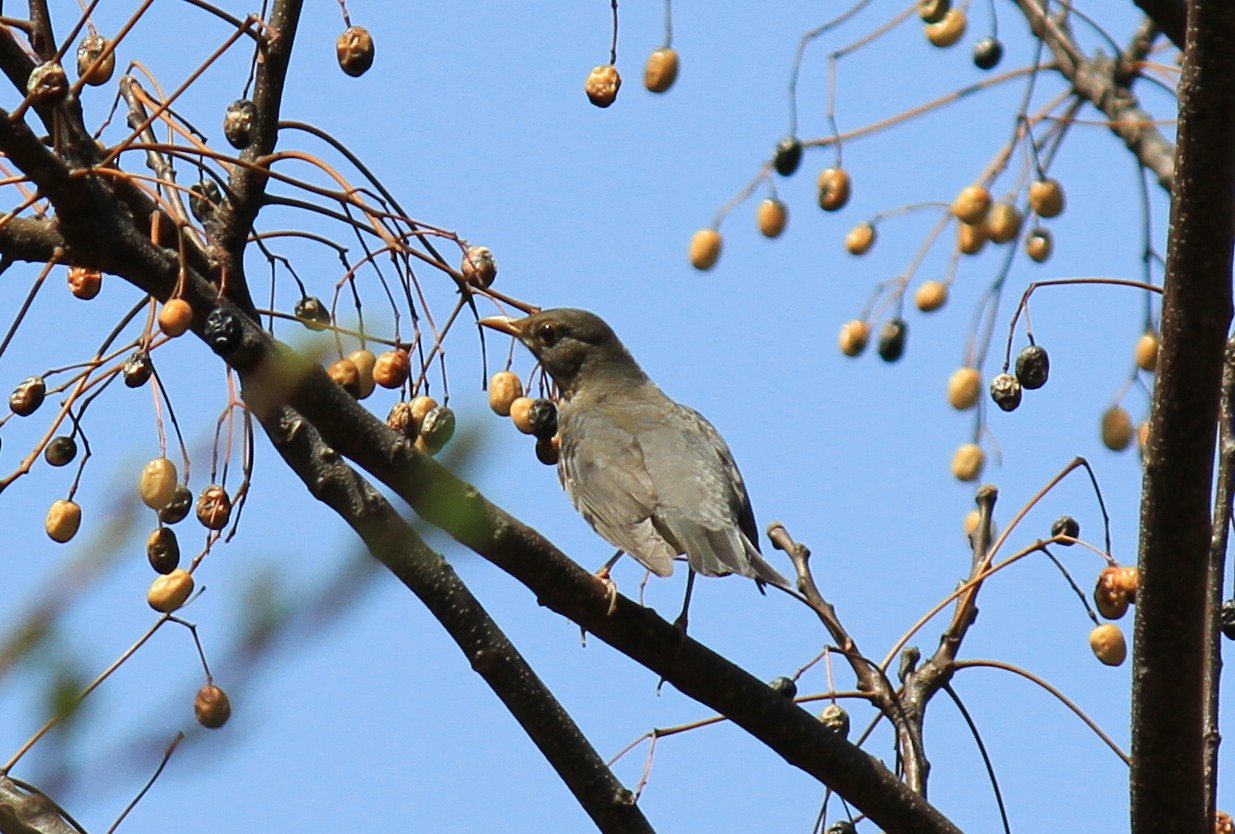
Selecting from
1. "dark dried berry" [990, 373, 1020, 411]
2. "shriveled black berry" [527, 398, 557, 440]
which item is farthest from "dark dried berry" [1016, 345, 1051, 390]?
"shriveled black berry" [527, 398, 557, 440]

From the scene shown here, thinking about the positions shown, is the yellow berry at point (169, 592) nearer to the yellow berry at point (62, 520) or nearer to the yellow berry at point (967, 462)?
the yellow berry at point (62, 520)

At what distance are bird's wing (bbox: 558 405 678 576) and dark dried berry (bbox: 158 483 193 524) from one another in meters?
1.49

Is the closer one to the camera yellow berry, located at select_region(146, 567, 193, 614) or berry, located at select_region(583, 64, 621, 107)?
yellow berry, located at select_region(146, 567, 193, 614)

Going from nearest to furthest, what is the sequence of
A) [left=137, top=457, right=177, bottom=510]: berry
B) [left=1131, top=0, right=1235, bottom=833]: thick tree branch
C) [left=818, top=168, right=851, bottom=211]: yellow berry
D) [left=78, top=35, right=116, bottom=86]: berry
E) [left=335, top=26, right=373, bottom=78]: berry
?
[left=1131, top=0, right=1235, bottom=833]: thick tree branch, [left=78, top=35, right=116, bottom=86]: berry, [left=137, top=457, right=177, bottom=510]: berry, [left=335, top=26, right=373, bottom=78]: berry, [left=818, top=168, right=851, bottom=211]: yellow berry

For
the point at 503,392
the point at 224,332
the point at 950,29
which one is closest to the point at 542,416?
the point at 503,392

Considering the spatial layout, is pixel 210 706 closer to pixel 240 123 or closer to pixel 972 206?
pixel 240 123

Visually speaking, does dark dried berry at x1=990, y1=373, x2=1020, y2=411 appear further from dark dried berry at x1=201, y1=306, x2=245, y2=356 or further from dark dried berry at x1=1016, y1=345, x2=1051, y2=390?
dark dried berry at x1=201, y1=306, x2=245, y2=356

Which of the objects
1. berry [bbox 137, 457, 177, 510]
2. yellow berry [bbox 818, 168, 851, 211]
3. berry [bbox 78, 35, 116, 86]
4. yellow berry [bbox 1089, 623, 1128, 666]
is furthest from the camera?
yellow berry [bbox 818, 168, 851, 211]

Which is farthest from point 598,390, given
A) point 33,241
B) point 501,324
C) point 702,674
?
point 33,241

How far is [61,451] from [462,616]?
953 mm

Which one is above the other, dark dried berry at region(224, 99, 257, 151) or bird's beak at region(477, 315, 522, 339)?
bird's beak at region(477, 315, 522, 339)

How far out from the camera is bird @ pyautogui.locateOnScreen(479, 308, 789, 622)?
15.8 ft

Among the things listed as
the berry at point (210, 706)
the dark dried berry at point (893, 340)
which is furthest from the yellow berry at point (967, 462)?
the berry at point (210, 706)

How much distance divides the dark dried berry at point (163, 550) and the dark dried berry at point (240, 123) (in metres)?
0.80
